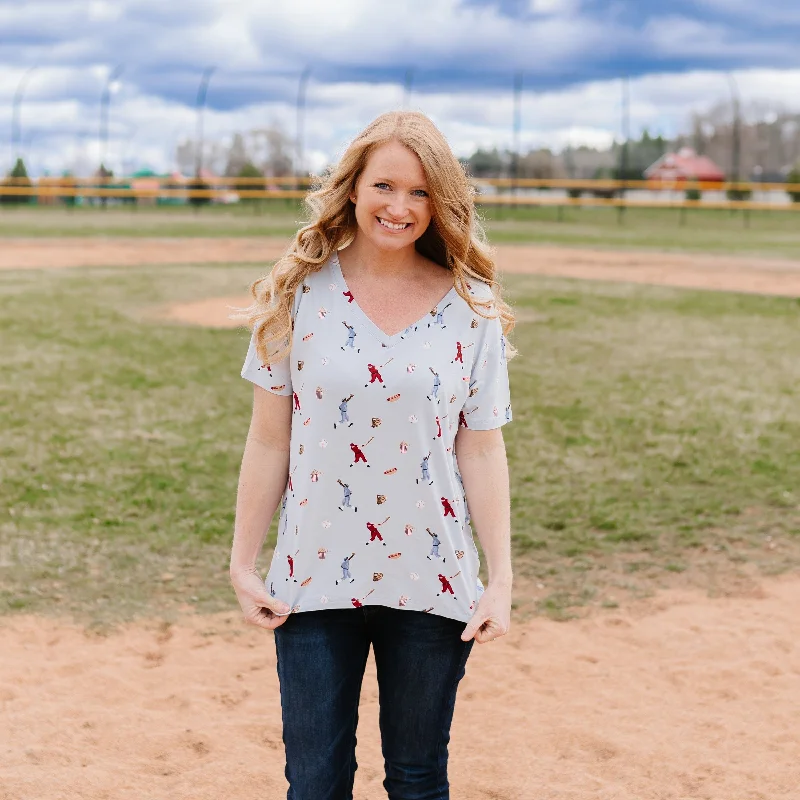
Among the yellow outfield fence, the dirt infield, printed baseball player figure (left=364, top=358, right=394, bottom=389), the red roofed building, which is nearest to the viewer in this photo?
printed baseball player figure (left=364, top=358, right=394, bottom=389)

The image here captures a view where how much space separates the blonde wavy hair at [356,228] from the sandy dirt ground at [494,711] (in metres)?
1.92

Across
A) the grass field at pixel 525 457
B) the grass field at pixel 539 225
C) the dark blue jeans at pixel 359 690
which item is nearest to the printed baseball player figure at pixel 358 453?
the dark blue jeans at pixel 359 690

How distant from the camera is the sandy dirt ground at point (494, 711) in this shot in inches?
141

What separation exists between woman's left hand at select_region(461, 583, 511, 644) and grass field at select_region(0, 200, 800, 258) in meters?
20.4

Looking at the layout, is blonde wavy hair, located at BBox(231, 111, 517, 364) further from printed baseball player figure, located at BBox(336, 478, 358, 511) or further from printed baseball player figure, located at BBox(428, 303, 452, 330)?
printed baseball player figure, located at BBox(336, 478, 358, 511)

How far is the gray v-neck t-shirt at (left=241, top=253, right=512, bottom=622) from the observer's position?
7.24 ft

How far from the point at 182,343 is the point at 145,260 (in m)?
8.72

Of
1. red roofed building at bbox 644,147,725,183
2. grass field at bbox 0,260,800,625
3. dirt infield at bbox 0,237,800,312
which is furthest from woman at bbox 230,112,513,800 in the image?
red roofed building at bbox 644,147,725,183

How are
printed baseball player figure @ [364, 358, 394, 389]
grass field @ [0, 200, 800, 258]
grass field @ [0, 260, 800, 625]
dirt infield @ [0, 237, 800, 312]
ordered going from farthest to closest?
grass field @ [0, 200, 800, 258]
dirt infield @ [0, 237, 800, 312]
grass field @ [0, 260, 800, 625]
printed baseball player figure @ [364, 358, 394, 389]

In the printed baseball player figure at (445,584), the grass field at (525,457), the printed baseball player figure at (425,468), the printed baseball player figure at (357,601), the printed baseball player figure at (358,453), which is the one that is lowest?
the grass field at (525,457)

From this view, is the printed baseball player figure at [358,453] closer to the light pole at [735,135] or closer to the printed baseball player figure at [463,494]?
the printed baseball player figure at [463,494]

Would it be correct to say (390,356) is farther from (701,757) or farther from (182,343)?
(182,343)

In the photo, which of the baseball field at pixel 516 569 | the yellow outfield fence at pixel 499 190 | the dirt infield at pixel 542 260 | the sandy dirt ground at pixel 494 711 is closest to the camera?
the sandy dirt ground at pixel 494 711

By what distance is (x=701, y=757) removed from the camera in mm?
3771
